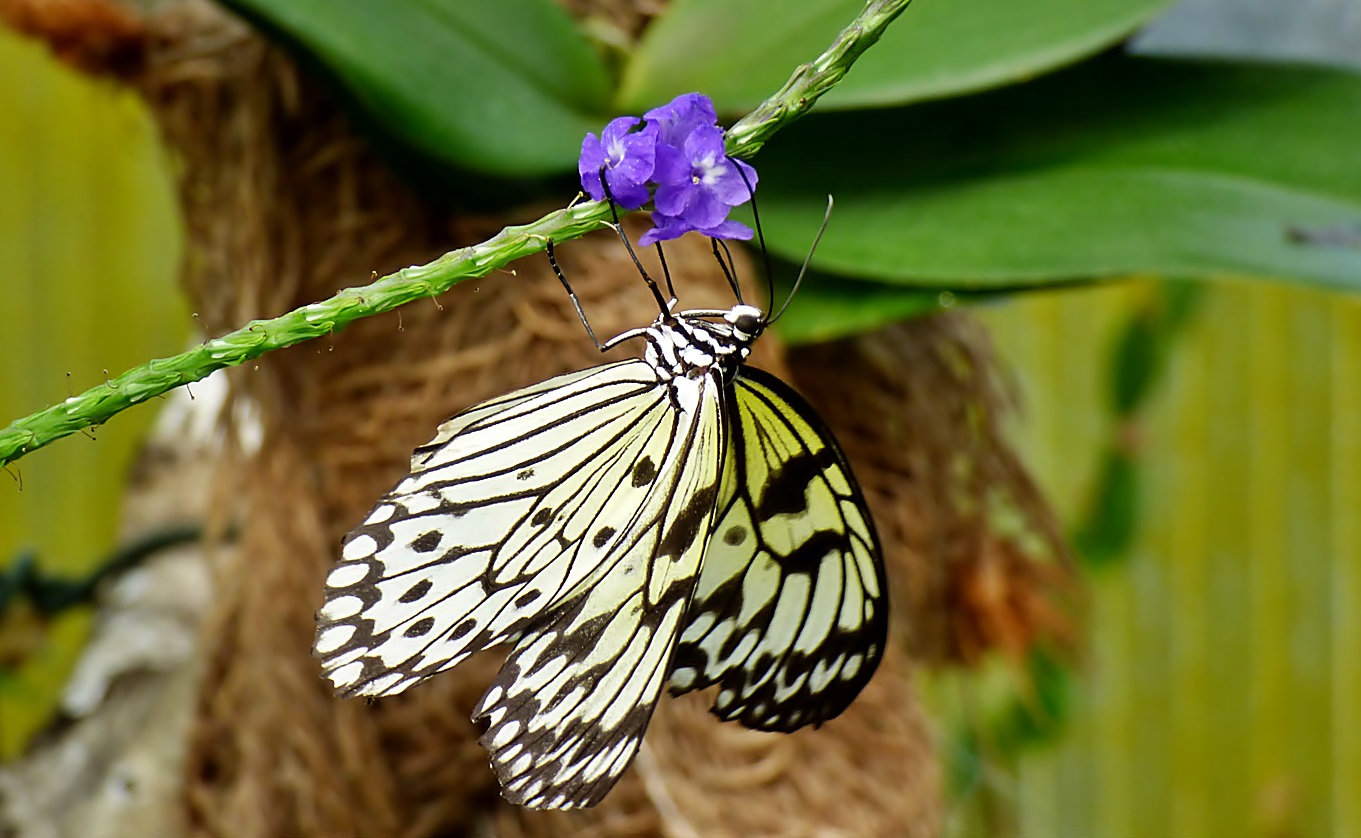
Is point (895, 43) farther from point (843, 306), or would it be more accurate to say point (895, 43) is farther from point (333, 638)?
point (333, 638)

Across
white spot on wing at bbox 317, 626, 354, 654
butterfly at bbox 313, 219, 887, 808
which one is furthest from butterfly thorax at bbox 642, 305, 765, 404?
white spot on wing at bbox 317, 626, 354, 654

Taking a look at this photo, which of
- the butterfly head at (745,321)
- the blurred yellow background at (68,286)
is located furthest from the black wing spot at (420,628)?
the blurred yellow background at (68,286)

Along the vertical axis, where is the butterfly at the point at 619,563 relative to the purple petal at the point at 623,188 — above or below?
below

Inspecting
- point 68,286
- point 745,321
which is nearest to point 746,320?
point 745,321

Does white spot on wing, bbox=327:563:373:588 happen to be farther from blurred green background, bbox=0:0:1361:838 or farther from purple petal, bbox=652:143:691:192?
blurred green background, bbox=0:0:1361:838

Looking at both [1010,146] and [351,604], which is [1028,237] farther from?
[351,604]

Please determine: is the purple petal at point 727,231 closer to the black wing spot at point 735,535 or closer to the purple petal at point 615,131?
the purple petal at point 615,131
